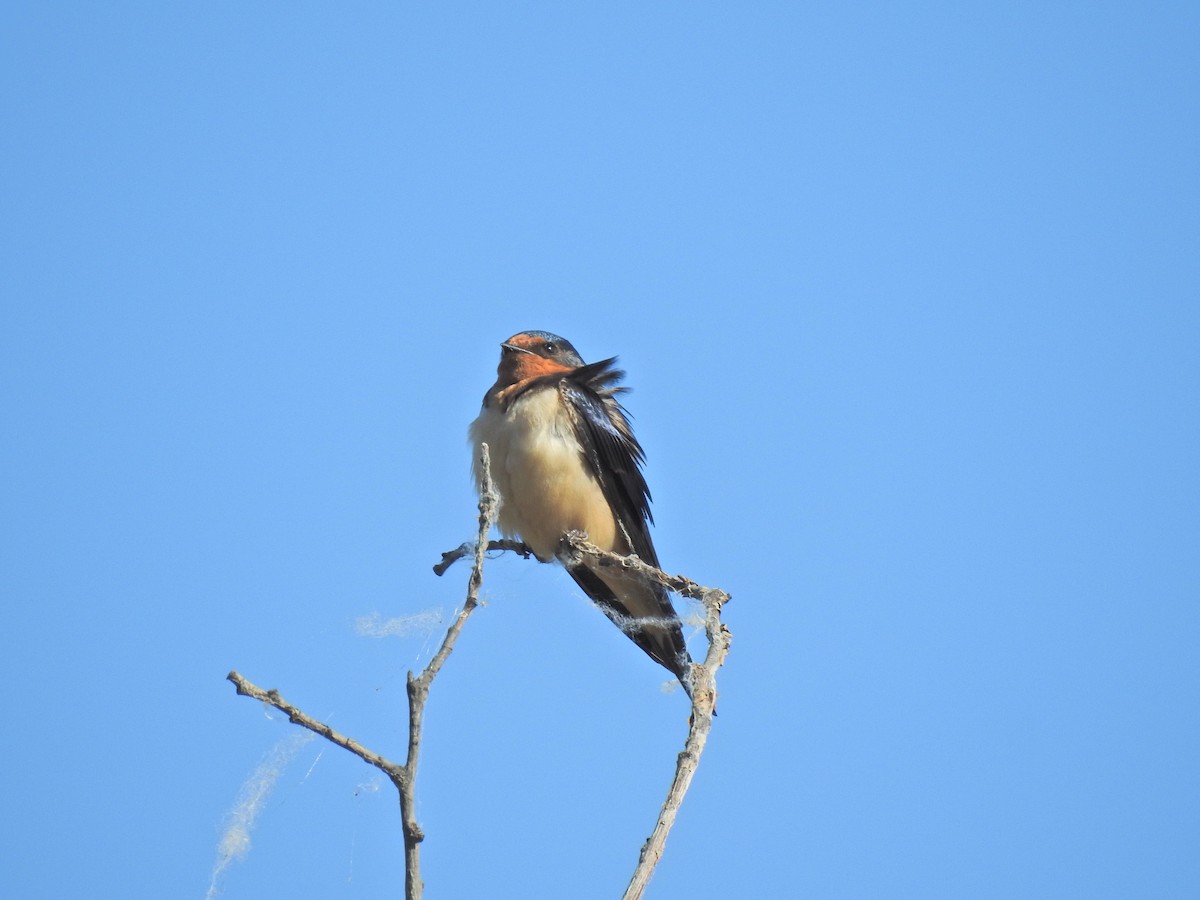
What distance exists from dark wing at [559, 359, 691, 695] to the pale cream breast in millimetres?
99

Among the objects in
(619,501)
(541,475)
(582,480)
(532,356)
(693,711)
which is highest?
(532,356)

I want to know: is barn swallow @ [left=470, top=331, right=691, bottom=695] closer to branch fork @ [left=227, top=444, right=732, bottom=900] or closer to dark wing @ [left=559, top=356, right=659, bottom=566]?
dark wing @ [left=559, top=356, right=659, bottom=566]

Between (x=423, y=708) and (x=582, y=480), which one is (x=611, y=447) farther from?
(x=423, y=708)

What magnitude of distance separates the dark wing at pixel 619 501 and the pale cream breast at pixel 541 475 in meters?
0.10

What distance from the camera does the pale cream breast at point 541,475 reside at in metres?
7.38

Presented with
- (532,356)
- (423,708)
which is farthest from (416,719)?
(532,356)

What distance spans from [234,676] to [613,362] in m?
4.80

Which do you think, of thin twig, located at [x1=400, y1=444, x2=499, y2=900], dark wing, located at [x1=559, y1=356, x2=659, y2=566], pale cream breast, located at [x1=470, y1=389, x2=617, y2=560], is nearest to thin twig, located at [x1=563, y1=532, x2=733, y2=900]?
thin twig, located at [x1=400, y1=444, x2=499, y2=900]

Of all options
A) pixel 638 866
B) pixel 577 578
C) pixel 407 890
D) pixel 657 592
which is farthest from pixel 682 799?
pixel 577 578

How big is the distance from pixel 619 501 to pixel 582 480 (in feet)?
1.23

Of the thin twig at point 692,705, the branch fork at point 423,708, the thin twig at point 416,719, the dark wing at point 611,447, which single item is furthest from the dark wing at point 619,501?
the thin twig at point 416,719

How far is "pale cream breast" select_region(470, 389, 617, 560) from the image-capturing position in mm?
7375

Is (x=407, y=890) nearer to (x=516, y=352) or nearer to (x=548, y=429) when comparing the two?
(x=548, y=429)

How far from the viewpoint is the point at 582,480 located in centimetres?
753
